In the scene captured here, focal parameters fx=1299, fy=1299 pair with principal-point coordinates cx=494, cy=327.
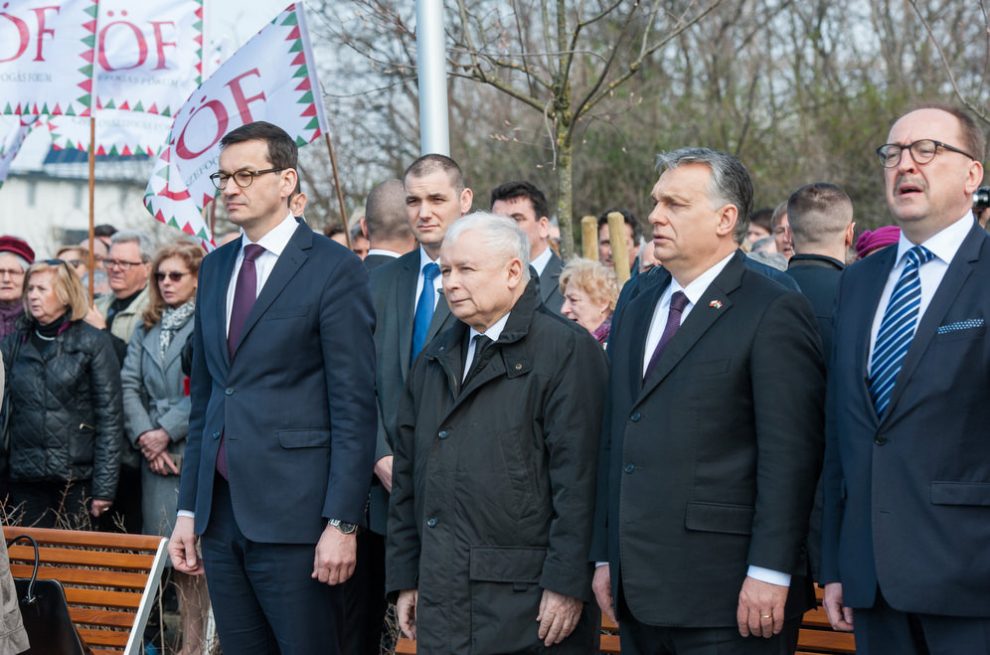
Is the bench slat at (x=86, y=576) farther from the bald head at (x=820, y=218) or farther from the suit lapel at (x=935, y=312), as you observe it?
the suit lapel at (x=935, y=312)

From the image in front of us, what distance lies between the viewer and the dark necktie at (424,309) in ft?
17.5

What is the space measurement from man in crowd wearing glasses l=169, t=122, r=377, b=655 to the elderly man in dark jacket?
42 cm

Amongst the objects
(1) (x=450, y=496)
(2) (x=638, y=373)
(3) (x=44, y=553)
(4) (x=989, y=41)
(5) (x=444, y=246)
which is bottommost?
(3) (x=44, y=553)

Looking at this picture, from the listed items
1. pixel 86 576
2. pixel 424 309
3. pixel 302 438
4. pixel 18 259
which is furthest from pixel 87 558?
pixel 18 259

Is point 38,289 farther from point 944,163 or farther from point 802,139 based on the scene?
point 802,139

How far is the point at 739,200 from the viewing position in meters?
3.94

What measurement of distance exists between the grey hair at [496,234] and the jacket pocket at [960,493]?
1475mm

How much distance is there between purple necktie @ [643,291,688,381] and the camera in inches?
152

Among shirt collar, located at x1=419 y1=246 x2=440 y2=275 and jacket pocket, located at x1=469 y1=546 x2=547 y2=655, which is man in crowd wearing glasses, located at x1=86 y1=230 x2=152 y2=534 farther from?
jacket pocket, located at x1=469 y1=546 x2=547 y2=655

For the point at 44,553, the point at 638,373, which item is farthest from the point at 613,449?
→ the point at 44,553

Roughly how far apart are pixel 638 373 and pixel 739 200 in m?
0.61

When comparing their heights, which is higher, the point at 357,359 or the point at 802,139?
the point at 802,139

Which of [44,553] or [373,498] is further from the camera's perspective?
[44,553]

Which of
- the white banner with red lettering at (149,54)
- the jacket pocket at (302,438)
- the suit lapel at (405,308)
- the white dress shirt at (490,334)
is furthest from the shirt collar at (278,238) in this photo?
the white banner with red lettering at (149,54)
